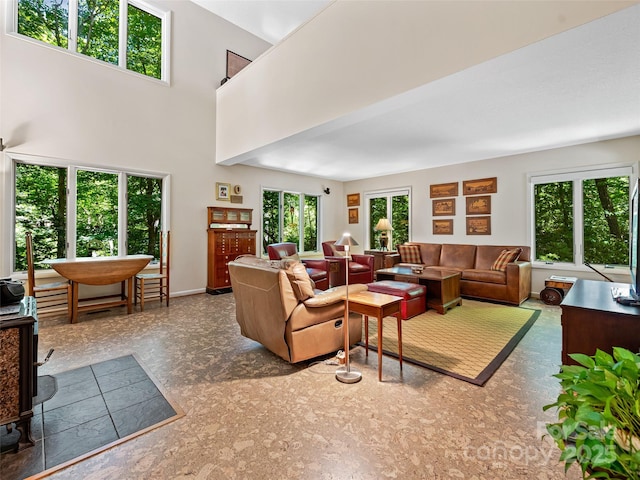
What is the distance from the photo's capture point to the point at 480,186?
5.56 m

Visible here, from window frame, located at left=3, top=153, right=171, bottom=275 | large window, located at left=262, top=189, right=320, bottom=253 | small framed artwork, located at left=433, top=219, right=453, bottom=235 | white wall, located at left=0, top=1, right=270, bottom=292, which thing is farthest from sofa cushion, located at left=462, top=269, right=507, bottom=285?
window frame, located at left=3, top=153, right=171, bottom=275

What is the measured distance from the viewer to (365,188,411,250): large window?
22.3 ft

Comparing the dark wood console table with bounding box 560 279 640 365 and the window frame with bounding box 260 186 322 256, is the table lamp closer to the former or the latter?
the window frame with bounding box 260 186 322 256

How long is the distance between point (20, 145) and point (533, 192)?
7.58m

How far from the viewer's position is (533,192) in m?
5.05

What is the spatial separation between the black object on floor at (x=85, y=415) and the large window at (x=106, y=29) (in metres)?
4.42

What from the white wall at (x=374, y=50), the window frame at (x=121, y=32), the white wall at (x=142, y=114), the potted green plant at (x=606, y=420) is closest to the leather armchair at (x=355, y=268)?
the white wall at (x=142, y=114)

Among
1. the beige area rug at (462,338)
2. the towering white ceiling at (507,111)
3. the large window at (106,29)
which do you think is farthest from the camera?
the large window at (106,29)

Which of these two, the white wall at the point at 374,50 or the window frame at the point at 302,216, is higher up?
the white wall at the point at 374,50

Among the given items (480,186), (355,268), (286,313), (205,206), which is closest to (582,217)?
(480,186)

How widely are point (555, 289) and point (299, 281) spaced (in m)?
4.27

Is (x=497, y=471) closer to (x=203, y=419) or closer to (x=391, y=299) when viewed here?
(x=391, y=299)

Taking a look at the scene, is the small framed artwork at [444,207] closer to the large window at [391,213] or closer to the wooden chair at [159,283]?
the large window at [391,213]

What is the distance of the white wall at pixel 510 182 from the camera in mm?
4324
